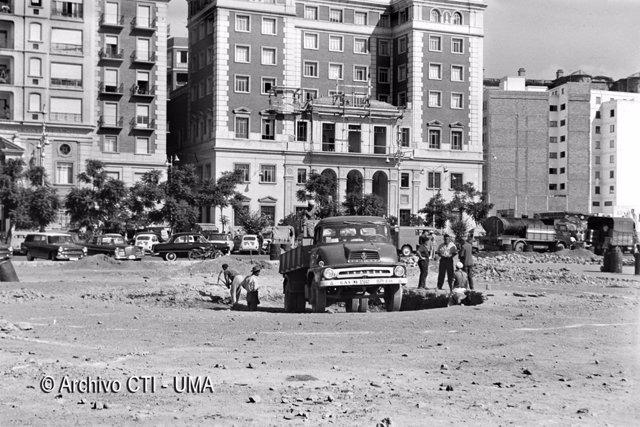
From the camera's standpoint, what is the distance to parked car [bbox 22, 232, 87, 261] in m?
53.0

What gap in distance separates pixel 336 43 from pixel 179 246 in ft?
148

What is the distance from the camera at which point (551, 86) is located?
132500mm

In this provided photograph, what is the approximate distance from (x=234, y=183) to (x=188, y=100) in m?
18.5

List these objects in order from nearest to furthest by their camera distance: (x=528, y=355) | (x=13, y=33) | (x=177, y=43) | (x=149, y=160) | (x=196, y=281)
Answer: (x=528, y=355)
(x=196, y=281)
(x=13, y=33)
(x=149, y=160)
(x=177, y=43)

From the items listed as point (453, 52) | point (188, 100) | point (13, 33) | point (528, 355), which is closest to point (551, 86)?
point (453, 52)

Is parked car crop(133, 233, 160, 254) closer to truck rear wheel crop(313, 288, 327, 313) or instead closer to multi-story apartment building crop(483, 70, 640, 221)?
truck rear wheel crop(313, 288, 327, 313)

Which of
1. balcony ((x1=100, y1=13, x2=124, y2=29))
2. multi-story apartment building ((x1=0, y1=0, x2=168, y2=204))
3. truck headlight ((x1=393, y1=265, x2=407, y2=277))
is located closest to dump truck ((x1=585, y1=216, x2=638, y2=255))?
multi-story apartment building ((x1=0, y1=0, x2=168, y2=204))

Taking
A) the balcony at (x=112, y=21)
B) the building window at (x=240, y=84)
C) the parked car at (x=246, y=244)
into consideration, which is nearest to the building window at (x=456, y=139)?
the building window at (x=240, y=84)

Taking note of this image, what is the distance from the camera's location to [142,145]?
8781cm

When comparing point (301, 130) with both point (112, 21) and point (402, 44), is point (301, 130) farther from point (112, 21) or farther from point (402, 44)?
point (112, 21)

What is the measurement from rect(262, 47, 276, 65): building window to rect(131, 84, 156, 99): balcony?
448 inches

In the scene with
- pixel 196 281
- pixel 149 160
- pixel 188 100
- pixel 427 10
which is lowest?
pixel 196 281

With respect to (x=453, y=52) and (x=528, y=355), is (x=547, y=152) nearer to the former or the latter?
(x=453, y=52)

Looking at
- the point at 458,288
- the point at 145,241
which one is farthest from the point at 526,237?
the point at 458,288
